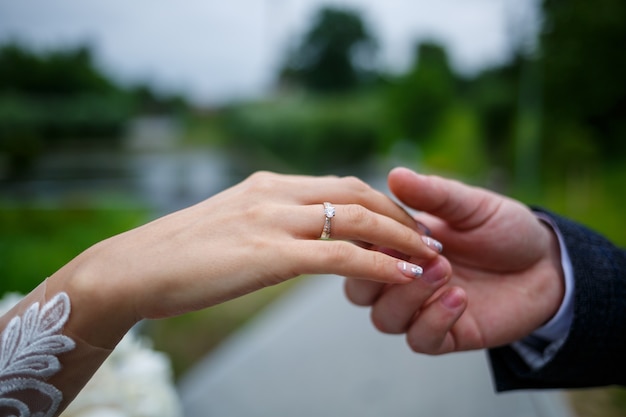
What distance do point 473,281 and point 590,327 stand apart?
16.1 inches

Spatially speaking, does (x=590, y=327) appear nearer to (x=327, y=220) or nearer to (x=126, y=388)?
(x=327, y=220)

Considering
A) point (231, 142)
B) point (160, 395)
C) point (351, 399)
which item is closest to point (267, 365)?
point (351, 399)

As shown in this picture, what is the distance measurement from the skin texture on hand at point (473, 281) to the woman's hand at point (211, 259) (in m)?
0.35

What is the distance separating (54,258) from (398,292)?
513cm

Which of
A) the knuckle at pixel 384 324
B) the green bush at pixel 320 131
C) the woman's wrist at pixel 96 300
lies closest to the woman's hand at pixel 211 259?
the woman's wrist at pixel 96 300

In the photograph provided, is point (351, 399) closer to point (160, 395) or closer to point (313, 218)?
point (160, 395)

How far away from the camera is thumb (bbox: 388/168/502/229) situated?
1.67 metres

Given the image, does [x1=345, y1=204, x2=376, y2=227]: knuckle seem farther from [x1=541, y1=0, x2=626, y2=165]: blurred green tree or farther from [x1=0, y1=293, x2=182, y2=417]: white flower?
[x1=541, y1=0, x2=626, y2=165]: blurred green tree

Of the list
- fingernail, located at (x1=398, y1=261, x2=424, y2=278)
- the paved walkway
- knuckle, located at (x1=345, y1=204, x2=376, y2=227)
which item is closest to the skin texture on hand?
fingernail, located at (x1=398, y1=261, x2=424, y2=278)

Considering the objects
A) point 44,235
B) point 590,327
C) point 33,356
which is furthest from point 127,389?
point 44,235

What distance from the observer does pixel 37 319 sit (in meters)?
1.12

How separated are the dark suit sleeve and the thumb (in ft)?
0.88

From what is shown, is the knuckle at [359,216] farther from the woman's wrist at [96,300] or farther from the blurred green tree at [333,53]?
the blurred green tree at [333,53]

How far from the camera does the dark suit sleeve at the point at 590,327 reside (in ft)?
5.24
